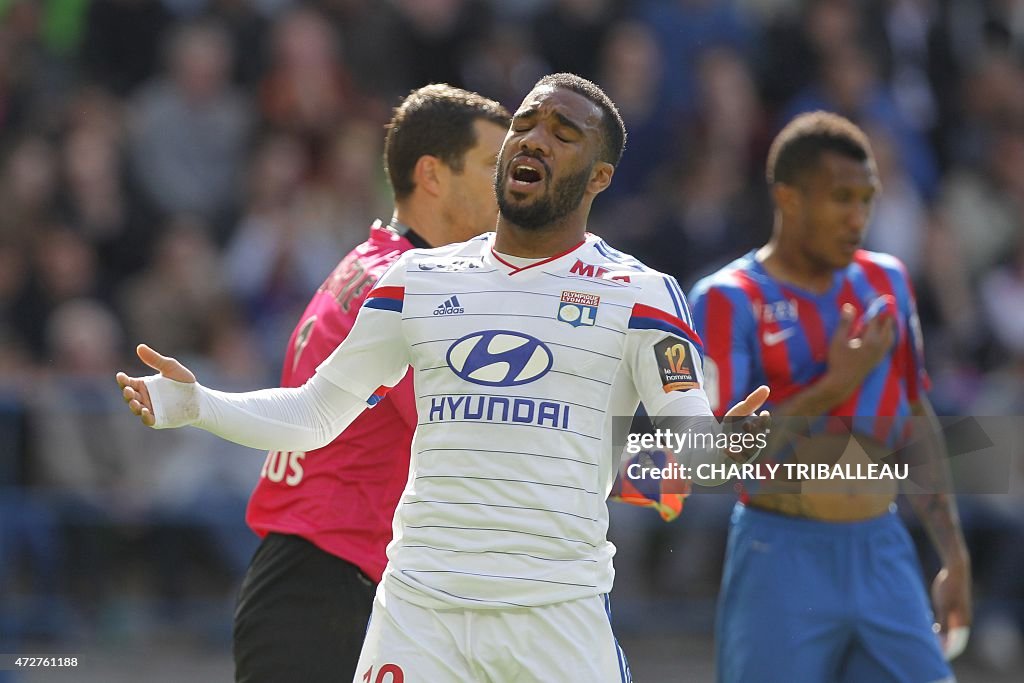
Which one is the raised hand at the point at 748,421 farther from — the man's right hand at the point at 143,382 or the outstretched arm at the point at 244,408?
the man's right hand at the point at 143,382

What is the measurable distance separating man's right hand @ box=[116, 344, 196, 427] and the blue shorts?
2.44m

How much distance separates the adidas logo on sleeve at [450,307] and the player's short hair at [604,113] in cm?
64

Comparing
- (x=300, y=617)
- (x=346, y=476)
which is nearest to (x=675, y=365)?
(x=346, y=476)

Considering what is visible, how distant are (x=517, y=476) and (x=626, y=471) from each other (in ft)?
1.86

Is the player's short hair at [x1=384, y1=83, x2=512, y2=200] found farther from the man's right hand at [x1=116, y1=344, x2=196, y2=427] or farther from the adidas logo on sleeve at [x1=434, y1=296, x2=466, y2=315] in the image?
the man's right hand at [x1=116, y1=344, x2=196, y2=427]

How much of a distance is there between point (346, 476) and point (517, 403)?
1255 millimetres

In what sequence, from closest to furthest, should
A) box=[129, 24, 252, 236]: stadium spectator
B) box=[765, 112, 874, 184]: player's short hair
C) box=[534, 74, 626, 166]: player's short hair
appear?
box=[534, 74, 626, 166]: player's short hair
box=[765, 112, 874, 184]: player's short hair
box=[129, 24, 252, 236]: stadium spectator

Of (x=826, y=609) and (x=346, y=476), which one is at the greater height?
(x=346, y=476)

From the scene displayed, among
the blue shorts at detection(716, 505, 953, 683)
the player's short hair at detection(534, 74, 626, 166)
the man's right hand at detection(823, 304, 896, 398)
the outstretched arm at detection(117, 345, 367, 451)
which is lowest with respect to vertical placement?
the blue shorts at detection(716, 505, 953, 683)

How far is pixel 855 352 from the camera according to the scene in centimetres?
554

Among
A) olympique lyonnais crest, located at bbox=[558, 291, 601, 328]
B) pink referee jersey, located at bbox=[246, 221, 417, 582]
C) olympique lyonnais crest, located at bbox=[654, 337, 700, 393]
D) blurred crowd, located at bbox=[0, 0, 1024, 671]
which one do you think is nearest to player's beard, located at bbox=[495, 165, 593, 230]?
olympique lyonnais crest, located at bbox=[558, 291, 601, 328]

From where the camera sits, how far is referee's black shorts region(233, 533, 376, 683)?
16.8 feet

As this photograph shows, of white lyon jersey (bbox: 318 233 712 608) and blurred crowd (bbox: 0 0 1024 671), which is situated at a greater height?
blurred crowd (bbox: 0 0 1024 671)

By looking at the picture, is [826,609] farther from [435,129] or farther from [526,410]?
[435,129]
